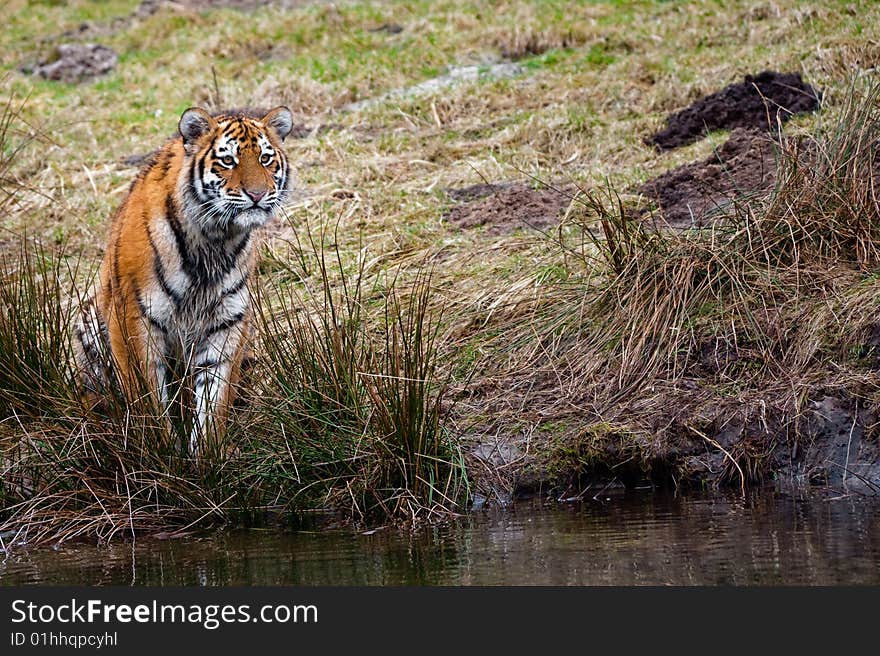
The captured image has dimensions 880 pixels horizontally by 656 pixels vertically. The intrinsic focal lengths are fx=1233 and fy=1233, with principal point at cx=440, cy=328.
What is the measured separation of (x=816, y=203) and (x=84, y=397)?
429 cm

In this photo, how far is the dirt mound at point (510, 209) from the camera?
953 cm

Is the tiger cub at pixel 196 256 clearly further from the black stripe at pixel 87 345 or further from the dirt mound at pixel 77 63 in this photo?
the dirt mound at pixel 77 63

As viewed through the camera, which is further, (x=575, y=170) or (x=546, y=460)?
(x=575, y=170)

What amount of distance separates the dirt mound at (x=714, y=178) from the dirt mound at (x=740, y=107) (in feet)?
2.01

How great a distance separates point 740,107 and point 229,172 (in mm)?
5331

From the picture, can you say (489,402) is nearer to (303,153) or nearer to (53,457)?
(53,457)

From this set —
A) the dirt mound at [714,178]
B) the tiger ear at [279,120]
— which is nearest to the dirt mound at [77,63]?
the dirt mound at [714,178]

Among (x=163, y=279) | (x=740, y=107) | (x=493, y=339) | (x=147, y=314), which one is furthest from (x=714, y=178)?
(x=147, y=314)

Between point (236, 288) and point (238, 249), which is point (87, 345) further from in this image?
point (238, 249)

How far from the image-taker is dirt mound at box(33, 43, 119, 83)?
17062 millimetres

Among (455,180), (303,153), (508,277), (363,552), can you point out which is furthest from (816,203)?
(303,153)

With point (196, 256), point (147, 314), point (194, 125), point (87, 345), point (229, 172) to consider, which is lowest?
point (87, 345)

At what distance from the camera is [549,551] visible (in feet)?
17.3

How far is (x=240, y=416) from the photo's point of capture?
6.39 metres
